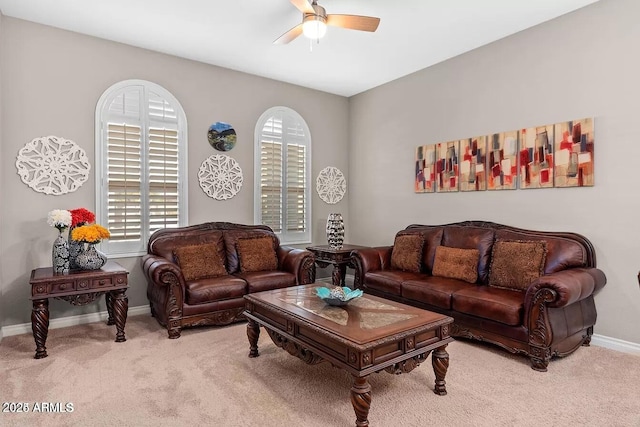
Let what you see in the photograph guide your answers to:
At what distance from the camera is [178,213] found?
181 inches

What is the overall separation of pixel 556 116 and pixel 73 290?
480cm

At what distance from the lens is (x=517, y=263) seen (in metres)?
3.45

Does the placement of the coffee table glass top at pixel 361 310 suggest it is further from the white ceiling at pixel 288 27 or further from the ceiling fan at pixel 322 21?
the white ceiling at pixel 288 27

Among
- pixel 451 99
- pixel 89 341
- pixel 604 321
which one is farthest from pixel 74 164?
pixel 604 321

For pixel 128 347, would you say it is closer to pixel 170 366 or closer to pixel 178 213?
pixel 170 366

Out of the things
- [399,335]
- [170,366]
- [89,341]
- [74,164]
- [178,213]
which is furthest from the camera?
[178,213]

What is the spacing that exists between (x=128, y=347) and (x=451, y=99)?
4.45 meters

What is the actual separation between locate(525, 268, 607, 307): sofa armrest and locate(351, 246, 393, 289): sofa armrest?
5.94ft

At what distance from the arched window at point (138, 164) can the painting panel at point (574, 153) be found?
163 inches

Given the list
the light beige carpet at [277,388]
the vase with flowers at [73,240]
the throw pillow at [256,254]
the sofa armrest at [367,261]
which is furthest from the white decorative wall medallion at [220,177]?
the light beige carpet at [277,388]

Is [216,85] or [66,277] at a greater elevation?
[216,85]

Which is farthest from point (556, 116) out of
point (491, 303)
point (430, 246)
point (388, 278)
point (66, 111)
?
point (66, 111)

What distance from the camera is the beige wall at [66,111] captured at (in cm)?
365

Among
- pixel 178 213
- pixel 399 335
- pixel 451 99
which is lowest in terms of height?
pixel 399 335
